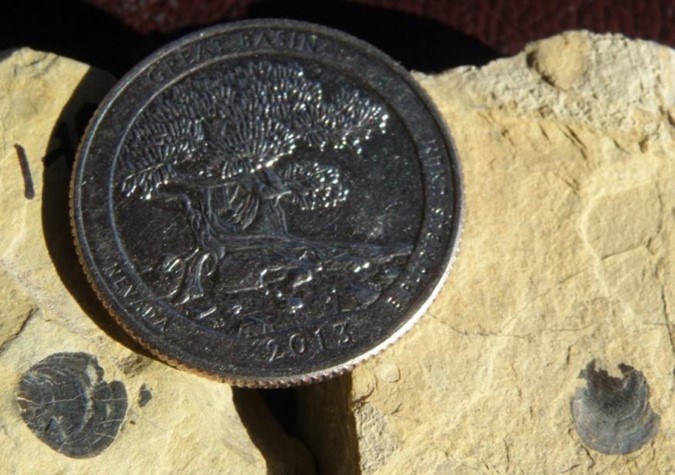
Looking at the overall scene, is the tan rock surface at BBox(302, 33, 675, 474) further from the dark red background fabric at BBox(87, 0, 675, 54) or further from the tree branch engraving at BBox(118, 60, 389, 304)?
the dark red background fabric at BBox(87, 0, 675, 54)

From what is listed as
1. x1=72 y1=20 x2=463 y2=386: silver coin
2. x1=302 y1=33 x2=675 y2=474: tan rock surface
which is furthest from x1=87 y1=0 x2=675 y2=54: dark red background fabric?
x1=72 y1=20 x2=463 y2=386: silver coin

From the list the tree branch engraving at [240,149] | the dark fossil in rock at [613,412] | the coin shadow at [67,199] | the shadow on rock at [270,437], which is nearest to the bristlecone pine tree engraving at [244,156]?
the tree branch engraving at [240,149]

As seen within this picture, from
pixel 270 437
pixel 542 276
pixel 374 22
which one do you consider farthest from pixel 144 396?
pixel 374 22

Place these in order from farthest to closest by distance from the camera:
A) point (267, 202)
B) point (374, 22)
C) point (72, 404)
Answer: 1. point (374, 22)
2. point (267, 202)
3. point (72, 404)

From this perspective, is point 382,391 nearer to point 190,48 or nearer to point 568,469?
point 568,469

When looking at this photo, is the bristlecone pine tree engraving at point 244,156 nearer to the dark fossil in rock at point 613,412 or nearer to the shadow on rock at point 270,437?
the shadow on rock at point 270,437

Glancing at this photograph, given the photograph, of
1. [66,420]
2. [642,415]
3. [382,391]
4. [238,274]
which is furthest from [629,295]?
[66,420]

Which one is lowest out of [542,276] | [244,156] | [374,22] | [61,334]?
[61,334]

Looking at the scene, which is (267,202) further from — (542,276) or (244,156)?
(542,276)
